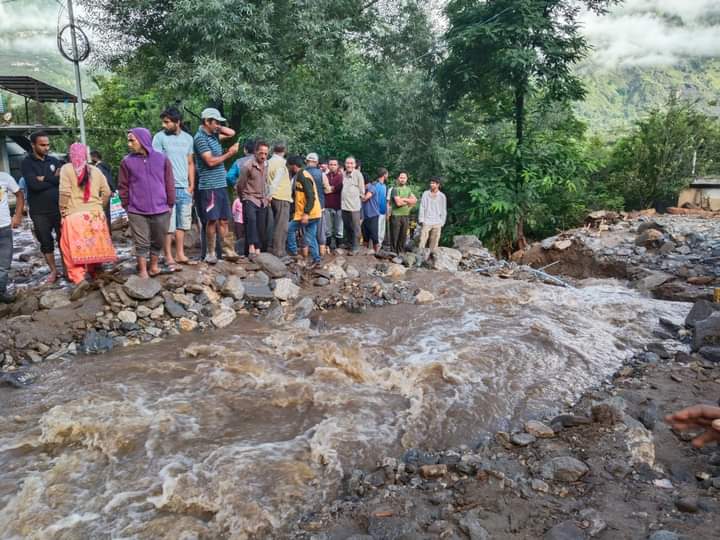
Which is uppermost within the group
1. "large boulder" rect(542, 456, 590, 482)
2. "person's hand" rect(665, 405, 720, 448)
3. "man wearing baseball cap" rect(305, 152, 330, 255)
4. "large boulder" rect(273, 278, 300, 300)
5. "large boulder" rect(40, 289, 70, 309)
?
"man wearing baseball cap" rect(305, 152, 330, 255)

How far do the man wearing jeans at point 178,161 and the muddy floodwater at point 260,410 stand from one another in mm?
1673

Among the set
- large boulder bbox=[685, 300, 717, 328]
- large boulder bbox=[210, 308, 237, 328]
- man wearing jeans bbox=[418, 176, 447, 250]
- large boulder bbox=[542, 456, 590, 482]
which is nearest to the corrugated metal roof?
man wearing jeans bbox=[418, 176, 447, 250]

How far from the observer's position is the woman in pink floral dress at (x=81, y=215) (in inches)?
242

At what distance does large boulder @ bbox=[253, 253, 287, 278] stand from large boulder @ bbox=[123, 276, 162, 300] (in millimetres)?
1694

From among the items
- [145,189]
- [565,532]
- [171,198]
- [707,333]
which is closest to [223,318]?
[171,198]

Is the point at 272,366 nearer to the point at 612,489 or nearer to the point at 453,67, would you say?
the point at 612,489

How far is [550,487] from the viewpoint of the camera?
3352 mm

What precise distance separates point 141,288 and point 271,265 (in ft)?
6.73

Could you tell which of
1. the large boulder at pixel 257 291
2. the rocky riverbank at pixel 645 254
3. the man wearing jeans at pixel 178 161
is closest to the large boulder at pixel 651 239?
the rocky riverbank at pixel 645 254

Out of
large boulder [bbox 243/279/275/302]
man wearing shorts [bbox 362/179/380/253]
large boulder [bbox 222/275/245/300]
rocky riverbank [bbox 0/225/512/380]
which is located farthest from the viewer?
man wearing shorts [bbox 362/179/380/253]

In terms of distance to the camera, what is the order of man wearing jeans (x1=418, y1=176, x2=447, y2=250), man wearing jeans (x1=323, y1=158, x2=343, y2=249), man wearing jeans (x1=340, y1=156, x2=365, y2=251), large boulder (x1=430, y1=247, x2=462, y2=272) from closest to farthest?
man wearing jeans (x1=340, y1=156, x2=365, y2=251)
man wearing jeans (x1=323, y1=158, x2=343, y2=249)
large boulder (x1=430, y1=247, x2=462, y2=272)
man wearing jeans (x1=418, y1=176, x2=447, y2=250)

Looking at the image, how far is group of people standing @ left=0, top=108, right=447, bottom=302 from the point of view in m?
6.18

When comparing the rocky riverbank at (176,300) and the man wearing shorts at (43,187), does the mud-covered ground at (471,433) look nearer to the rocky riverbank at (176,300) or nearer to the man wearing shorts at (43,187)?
the rocky riverbank at (176,300)

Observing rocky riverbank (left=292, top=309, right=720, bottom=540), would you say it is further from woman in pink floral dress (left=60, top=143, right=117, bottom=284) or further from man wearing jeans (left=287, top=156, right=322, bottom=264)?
man wearing jeans (left=287, top=156, right=322, bottom=264)
